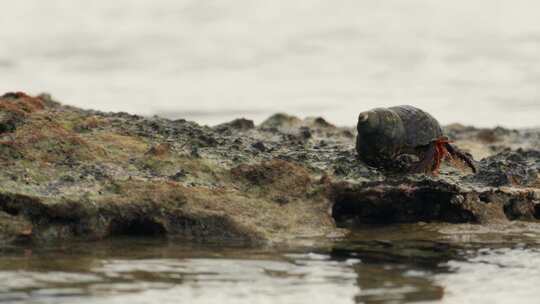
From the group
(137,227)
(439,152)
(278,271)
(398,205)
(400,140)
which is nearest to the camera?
(278,271)

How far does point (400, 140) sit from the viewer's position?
10.5 m

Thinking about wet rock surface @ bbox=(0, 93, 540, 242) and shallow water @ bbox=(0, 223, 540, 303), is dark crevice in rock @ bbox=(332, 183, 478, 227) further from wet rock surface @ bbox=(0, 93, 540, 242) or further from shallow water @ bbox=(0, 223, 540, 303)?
shallow water @ bbox=(0, 223, 540, 303)

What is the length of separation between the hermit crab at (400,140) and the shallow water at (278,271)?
1489mm

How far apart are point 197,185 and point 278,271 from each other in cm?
226

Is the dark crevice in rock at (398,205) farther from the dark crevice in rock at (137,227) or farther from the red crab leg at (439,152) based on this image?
the dark crevice in rock at (137,227)

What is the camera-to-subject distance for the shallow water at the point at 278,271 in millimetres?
6152

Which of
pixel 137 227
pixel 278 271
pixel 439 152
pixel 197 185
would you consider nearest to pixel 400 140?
pixel 439 152

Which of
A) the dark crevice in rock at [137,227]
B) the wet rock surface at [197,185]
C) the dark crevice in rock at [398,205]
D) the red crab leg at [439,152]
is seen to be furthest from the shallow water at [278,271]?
the red crab leg at [439,152]

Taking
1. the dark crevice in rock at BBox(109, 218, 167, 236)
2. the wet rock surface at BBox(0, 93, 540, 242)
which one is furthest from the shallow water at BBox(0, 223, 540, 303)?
the wet rock surface at BBox(0, 93, 540, 242)

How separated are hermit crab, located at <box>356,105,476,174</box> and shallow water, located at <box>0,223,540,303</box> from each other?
4.88 feet

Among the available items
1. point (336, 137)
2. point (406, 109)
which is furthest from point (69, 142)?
point (336, 137)

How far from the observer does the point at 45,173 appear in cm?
861

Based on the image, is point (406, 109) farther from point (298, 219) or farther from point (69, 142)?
point (69, 142)

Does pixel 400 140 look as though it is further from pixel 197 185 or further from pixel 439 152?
pixel 197 185
